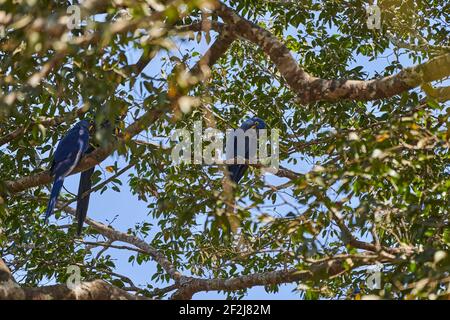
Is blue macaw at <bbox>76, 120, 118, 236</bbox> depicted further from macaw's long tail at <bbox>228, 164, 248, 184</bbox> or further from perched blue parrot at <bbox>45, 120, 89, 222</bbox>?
macaw's long tail at <bbox>228, 164, 248, 184</bbox>

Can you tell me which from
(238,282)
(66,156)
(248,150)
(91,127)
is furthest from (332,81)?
(91,127)

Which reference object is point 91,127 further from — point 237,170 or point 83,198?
point 237,170

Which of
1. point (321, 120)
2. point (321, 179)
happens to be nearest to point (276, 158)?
point (321, 120)

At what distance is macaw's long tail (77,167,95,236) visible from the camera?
6023 millimetres

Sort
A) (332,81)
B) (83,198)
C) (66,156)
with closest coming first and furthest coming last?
(332,81) < (66,156) < (83,198)

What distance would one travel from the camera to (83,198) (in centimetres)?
599

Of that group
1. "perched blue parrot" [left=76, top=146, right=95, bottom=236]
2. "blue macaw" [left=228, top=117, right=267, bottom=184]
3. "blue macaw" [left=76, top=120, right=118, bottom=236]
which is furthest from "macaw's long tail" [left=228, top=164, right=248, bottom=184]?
"perched blue parrot" [left=76, top=146, right=95, bottom=236]

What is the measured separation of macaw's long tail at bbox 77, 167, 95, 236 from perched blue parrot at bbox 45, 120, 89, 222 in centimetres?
38

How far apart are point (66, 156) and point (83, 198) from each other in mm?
591

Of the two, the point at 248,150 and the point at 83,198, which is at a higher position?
the point at 248,150

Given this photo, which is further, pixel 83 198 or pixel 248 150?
pixel 248 150

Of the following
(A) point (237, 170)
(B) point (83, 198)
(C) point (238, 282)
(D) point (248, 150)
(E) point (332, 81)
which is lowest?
(C) point (238, 282)

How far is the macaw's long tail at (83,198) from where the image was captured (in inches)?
237
